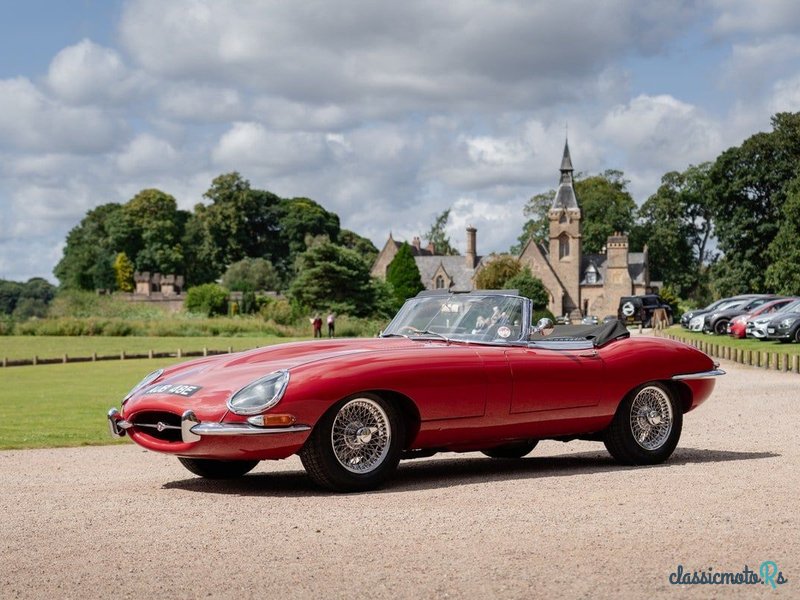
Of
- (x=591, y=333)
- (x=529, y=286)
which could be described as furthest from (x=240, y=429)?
(x=529, y=286)

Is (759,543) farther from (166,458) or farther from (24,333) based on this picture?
(24,333)

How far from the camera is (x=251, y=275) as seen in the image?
13338cm

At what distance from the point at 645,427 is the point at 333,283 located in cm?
7712

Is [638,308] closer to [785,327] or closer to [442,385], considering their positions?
[785,327]

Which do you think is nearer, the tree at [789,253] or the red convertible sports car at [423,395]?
the red convertible sports car at [423,395]

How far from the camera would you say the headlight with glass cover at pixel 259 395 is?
27.7 feet

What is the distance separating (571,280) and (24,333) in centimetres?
7389

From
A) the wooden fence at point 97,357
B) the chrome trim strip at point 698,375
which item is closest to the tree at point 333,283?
the wooden fence at point 97,357

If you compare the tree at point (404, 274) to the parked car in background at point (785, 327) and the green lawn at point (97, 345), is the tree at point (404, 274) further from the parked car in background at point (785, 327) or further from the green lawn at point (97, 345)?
the parked car in background at point (785, 327)

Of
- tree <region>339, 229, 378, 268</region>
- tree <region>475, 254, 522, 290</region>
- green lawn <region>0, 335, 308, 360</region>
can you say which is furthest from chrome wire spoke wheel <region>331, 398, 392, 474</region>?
tree <region>339, 229, 378, 268</region>

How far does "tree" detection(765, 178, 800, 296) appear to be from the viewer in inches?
2719

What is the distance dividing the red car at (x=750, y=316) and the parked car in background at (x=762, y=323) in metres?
1.51

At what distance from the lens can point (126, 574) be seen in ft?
19.6

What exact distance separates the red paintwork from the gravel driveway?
0.40 m
